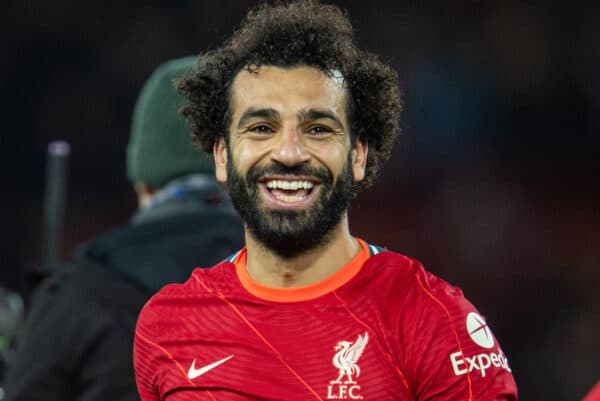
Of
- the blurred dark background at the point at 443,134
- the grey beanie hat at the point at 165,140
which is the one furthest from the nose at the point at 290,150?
the blurred dark background at the point at 443,134

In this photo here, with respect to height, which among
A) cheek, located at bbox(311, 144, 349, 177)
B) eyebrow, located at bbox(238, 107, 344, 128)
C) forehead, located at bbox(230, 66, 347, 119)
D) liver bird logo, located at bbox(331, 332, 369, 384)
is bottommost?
liver bird logo, located at bbox(331, 332, 369, 384)

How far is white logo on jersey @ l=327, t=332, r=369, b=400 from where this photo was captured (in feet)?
5.93

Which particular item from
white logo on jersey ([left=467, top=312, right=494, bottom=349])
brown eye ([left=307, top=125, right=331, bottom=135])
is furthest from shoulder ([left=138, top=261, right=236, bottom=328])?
white logo on jersey ([left=467, top=312, right=494, bottom=349])

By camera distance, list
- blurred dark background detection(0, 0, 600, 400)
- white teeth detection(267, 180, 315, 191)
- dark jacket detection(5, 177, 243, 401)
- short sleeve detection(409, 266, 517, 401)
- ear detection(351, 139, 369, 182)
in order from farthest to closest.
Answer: blurred dark background detection(0, 0, 600, 400) → dark jacket detection(5, 177, 243, 401) → ear detection(351, 139, 369, 182) → white teeth detection(267, 180, 315, 191) → short sleeve detection(409, 266, 517, 401)

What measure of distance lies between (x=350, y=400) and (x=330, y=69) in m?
0.60

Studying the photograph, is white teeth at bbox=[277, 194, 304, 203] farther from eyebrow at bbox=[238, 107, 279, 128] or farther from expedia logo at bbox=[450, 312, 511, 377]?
expedia logo at bbox=[450, 312, 511, 377]

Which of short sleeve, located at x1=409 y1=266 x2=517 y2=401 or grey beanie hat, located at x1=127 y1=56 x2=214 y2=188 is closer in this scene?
short sleeve, located at x1=409 y1=266 x2=517 y2=401

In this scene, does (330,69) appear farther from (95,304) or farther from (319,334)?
(95,304)

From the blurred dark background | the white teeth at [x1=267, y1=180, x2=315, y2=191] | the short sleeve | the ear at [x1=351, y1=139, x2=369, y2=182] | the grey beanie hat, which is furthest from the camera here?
the blurred dark background

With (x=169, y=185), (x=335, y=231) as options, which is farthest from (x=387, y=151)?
(x=169, y=185)

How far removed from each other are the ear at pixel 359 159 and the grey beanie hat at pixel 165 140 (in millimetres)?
727

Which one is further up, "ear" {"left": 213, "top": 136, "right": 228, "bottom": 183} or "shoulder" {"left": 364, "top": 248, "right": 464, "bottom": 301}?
"ear" {"left": 213, "top": 136, "right": 228, "bottom": 183}

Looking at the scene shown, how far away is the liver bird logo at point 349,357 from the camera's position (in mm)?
1820

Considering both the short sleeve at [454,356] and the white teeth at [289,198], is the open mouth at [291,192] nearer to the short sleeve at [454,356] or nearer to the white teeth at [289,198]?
the white teeth at [289,198]
